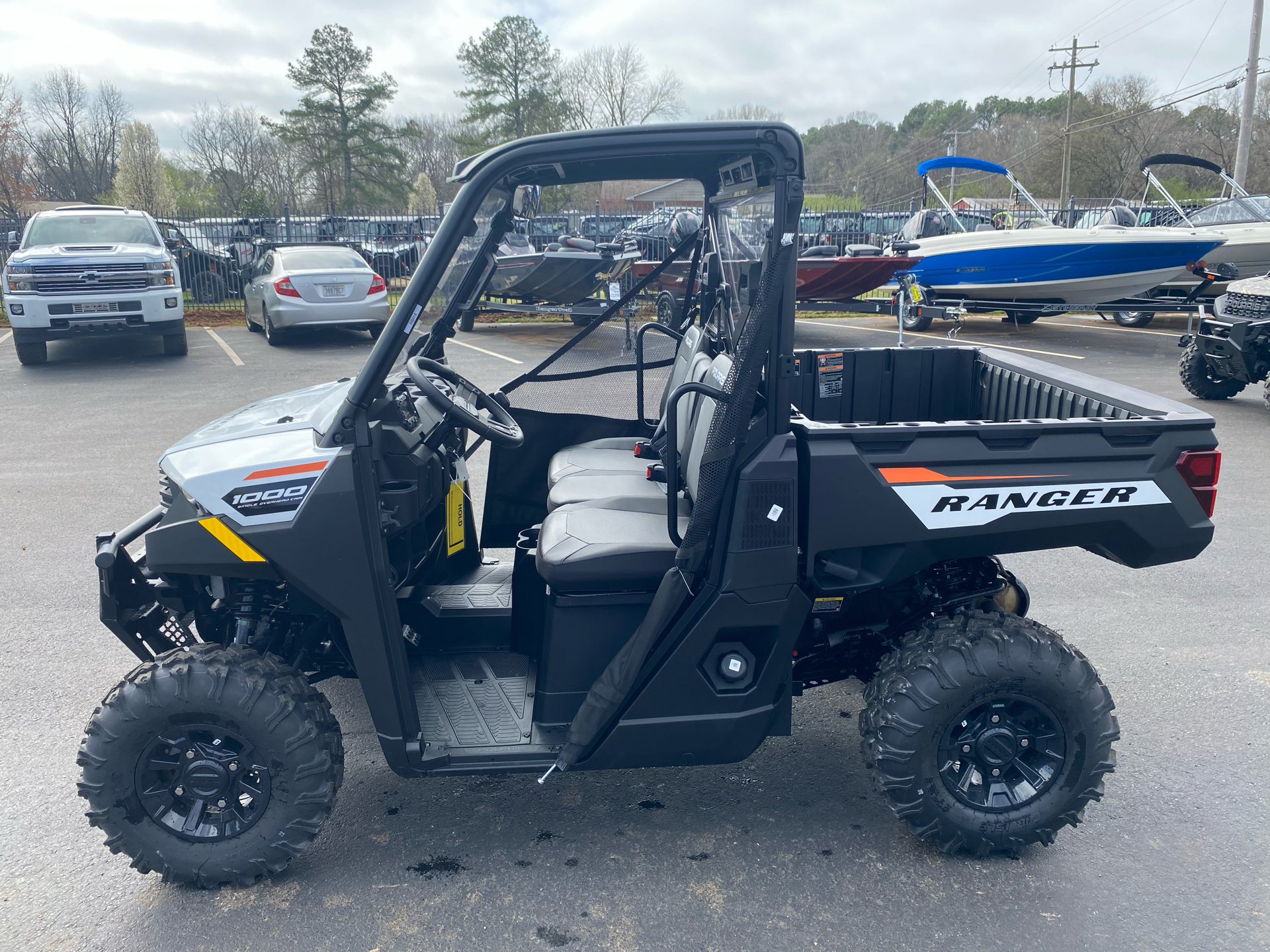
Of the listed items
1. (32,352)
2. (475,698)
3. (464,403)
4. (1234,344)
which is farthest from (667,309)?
(32,352)

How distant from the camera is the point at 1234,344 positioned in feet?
26.8

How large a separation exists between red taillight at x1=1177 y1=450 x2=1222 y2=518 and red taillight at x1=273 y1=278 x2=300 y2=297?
41.1 feet

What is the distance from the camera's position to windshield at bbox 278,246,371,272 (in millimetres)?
13539

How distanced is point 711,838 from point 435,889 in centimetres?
83

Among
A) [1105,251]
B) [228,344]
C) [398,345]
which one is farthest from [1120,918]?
[228,344]

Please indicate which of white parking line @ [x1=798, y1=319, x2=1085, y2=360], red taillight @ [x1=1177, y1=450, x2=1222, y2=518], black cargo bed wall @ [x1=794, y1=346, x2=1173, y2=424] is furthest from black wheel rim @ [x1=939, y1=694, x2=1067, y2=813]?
white parking line @ [x1=798, y1=319, x2=1085, y2=360]

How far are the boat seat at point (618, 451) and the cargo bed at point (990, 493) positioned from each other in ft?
3.26

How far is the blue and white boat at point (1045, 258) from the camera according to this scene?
41.9 feet

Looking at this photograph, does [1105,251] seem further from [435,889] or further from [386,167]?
[386,167]

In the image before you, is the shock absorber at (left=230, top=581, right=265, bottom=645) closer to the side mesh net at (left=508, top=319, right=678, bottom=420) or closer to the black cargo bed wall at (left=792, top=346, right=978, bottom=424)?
the side mesh net at (left=508, top=319, right=678, bottom=420)

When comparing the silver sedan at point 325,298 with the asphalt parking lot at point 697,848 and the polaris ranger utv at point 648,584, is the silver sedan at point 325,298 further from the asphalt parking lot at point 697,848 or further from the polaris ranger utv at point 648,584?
the polaris ranger utv at point 648,584

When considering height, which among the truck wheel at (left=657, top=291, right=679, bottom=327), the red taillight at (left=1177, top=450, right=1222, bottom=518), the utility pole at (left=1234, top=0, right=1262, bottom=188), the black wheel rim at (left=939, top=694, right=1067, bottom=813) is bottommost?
the black wheel rim at (left=939, top=694, right=1067, bottom=813)

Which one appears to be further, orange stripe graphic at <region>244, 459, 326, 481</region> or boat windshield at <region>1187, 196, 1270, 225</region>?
boat windshield at <region>1187, 196, 1270, 225</region>

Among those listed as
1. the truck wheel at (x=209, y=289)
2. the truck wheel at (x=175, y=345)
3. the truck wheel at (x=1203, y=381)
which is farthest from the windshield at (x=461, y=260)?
the truck wheel at (x=209, y=289)
